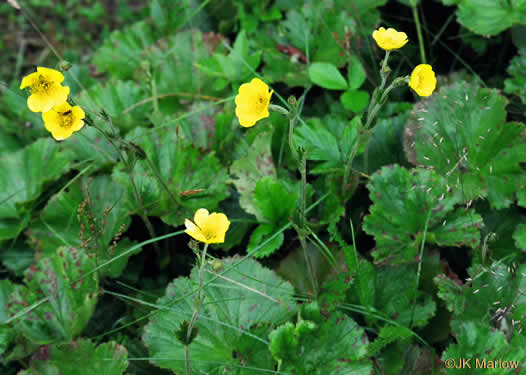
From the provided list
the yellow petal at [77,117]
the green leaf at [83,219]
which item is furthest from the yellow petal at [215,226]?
the green leaf at [83,219]

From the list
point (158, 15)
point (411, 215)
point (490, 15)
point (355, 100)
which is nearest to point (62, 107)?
point (355, 100)

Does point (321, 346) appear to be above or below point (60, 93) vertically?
below

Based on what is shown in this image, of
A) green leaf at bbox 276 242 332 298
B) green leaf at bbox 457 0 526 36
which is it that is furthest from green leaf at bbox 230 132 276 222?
green leaf at bbox 457 0 526 36

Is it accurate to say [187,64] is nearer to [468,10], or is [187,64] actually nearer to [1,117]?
[1,117]

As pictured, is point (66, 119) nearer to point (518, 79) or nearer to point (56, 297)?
point (56, 297)

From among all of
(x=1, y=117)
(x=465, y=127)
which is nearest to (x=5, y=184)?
(x=1, y=117)

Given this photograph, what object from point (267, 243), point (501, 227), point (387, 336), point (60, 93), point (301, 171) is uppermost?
point (60, 93)

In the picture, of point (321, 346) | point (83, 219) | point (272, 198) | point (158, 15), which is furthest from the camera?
point (158, 15)

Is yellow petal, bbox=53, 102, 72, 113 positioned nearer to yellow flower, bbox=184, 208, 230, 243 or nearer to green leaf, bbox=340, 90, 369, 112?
yellow flower, bbox=184, 208, 230, 243
